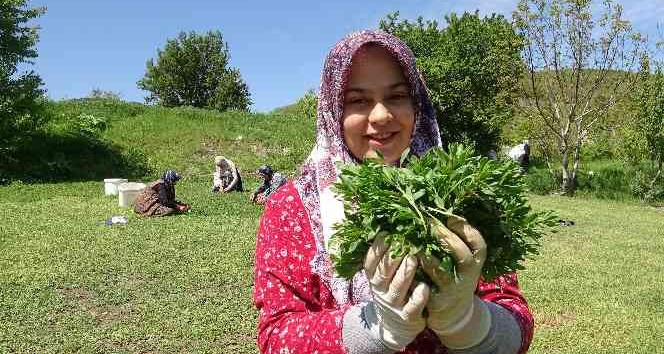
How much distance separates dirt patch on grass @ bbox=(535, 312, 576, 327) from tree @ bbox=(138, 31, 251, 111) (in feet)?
134

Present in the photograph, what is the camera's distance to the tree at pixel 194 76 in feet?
154

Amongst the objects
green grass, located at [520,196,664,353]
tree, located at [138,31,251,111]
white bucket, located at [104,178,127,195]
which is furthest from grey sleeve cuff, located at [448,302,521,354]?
tree, located at [138,31,251,111]

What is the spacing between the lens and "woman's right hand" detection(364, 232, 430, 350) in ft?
4.64

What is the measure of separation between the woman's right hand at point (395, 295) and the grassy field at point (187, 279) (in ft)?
16.6

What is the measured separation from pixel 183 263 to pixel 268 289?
8196 millimetres

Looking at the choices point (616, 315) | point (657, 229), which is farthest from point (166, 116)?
point (616, 315)

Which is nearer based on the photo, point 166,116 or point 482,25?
point 166,116

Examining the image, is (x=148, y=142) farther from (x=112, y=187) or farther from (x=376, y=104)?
(x=376, y=104)

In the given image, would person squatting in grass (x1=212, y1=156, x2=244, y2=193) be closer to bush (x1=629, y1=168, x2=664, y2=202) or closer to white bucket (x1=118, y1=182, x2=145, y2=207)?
white bucket (x1=118, y1=182, x2=145, y2=207)

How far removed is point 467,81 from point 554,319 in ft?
76.5

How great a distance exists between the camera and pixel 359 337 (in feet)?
5.23

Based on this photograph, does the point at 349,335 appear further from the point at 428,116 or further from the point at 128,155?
the point at 128,155

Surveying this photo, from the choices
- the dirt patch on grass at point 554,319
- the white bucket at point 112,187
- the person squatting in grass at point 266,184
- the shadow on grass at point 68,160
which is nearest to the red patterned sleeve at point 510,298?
the dirt patch on grass at point 554,319

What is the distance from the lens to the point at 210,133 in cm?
2591
